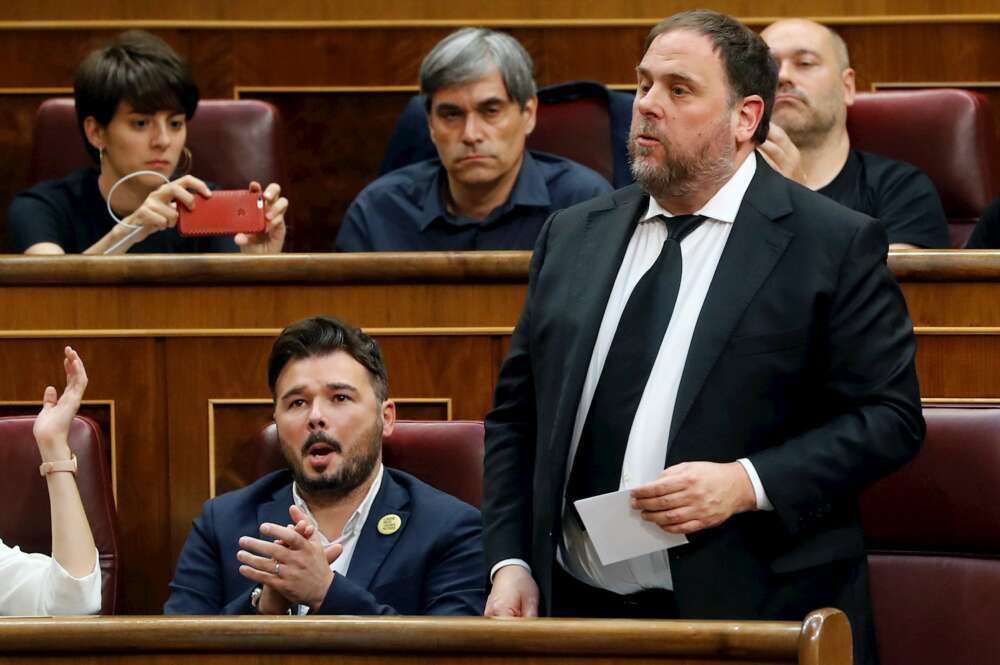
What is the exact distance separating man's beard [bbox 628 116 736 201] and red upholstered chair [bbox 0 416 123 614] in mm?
518

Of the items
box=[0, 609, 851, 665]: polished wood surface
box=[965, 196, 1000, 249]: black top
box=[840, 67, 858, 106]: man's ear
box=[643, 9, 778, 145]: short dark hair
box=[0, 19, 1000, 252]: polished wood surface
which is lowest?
box=[0, 609, 851, 665]: polished wood surface

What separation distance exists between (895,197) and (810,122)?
12 cm

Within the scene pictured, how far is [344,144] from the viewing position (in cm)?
198

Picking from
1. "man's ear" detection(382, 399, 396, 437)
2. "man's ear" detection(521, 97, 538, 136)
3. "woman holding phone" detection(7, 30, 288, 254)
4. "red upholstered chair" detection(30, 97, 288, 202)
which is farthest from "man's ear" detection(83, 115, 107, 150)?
"man's ear" detection(382, 399, 396, 437)

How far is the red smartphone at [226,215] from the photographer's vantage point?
1.50 meters

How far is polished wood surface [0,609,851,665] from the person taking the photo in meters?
0.72

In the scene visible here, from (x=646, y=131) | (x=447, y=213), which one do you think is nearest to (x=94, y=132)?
(x=447, y=213)

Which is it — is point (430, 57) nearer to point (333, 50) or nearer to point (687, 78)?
point (333, 50)

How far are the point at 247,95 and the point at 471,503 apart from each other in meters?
0.88

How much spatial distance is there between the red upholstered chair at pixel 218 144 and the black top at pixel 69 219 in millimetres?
121

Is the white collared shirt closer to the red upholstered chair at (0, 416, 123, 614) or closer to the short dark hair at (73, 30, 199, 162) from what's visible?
the red upholstered chair at (0, 416, 123, 614)

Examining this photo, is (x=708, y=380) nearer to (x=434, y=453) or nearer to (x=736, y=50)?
(x=736, y=50)

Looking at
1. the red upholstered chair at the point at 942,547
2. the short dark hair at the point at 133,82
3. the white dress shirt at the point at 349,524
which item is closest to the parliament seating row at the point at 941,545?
the red upholstered chair at the point at 942,547

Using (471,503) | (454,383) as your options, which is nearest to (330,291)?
(454,383)
